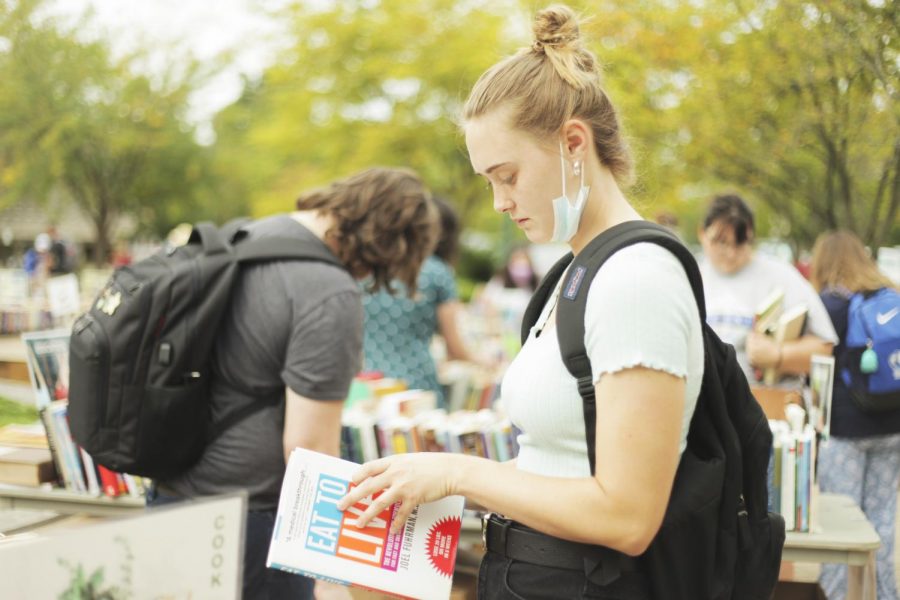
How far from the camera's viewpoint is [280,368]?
6.89 ft

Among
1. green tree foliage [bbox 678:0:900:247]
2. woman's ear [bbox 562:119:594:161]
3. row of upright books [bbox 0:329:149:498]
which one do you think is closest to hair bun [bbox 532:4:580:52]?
woman's ear [bbox 562:119:594:161]

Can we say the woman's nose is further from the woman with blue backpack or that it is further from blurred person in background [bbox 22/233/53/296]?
blurred person in background [bbox 22/233/53/296]

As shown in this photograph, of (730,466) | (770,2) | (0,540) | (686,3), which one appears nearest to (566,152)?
(730,466)

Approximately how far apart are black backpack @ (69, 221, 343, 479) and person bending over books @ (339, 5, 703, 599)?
81 centimetres

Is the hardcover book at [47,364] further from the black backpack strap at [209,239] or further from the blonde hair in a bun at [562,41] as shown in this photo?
the blonde hair in a bun at [562,41]

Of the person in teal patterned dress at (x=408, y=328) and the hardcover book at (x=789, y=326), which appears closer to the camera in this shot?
the hardcover book at (x=789, y=326)

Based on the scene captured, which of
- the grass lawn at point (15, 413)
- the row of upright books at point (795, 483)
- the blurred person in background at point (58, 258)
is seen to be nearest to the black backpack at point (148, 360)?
the row of upright books at point (795, 483)

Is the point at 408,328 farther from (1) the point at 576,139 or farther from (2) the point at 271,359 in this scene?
(1) the point at 576,139

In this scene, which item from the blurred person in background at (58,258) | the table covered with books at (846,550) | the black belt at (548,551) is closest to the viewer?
the black belt at (548,551)

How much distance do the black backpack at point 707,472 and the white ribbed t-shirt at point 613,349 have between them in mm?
29

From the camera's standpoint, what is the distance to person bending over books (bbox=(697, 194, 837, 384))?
3.72 metres

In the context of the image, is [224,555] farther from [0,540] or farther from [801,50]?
[801,50]

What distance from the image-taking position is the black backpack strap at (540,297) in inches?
62.9

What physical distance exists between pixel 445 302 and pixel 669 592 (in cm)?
322
